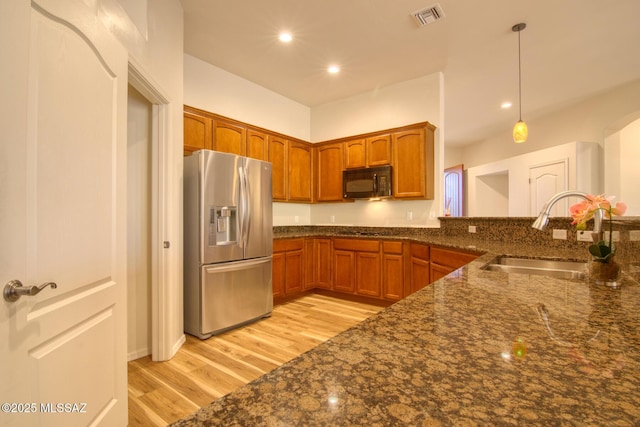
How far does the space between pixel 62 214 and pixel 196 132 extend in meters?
2.23

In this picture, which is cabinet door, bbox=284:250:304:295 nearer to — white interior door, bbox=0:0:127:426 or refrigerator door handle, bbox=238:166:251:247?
refrigerator door handle, bbox=238:166:251:247

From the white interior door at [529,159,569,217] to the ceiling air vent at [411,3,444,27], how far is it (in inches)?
122

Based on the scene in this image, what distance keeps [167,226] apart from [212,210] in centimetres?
45

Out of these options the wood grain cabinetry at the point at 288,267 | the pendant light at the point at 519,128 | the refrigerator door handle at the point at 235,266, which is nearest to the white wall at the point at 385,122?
the pendant light at the point at 519,128

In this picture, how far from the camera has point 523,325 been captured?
2.15 ft

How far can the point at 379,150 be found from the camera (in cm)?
385

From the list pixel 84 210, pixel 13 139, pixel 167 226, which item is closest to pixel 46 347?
pixel 84 210

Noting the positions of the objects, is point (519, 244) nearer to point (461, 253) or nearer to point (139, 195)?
point (461, 253)

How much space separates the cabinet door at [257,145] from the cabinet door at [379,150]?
55.3 inches

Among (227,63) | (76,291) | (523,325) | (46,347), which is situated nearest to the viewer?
(523,325)

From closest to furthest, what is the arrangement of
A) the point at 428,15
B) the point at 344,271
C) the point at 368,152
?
the point at 428,15 → the point at 344,271 → the point at 368,152

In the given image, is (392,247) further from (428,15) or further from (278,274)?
(428,15)

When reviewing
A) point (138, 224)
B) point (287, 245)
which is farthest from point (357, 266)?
point (138, 224)

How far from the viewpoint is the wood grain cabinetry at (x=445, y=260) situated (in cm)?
241
